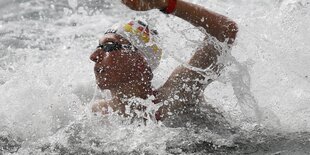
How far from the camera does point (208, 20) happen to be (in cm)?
607

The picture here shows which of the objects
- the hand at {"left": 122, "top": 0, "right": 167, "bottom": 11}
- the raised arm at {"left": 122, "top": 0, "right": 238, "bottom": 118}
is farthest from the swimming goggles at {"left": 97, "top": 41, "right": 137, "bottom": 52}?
the hand at {"left": 122, "top": 0, "right": 167, "bottom": 11}

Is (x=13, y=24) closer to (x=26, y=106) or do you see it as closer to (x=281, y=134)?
(x=26, y=106)

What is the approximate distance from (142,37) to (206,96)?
139 cm

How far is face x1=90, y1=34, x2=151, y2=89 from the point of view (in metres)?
6.48

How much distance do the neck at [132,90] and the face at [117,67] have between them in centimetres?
4

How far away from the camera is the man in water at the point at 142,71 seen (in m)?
6.47

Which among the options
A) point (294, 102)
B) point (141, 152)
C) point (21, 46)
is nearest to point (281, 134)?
point (294, 102)

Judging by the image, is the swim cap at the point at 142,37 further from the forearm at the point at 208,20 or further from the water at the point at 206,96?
the forearm at the point at 208,20

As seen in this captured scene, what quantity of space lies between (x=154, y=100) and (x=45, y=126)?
3.99ft

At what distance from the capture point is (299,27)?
26.2ft

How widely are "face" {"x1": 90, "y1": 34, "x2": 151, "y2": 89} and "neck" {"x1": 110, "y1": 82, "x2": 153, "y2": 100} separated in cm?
4

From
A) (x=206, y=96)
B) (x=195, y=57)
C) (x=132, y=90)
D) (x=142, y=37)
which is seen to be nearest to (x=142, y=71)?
(x=132, y=90)

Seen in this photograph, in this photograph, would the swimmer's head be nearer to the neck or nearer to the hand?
the neck

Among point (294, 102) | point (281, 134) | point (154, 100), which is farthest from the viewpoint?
point (294, 102)
